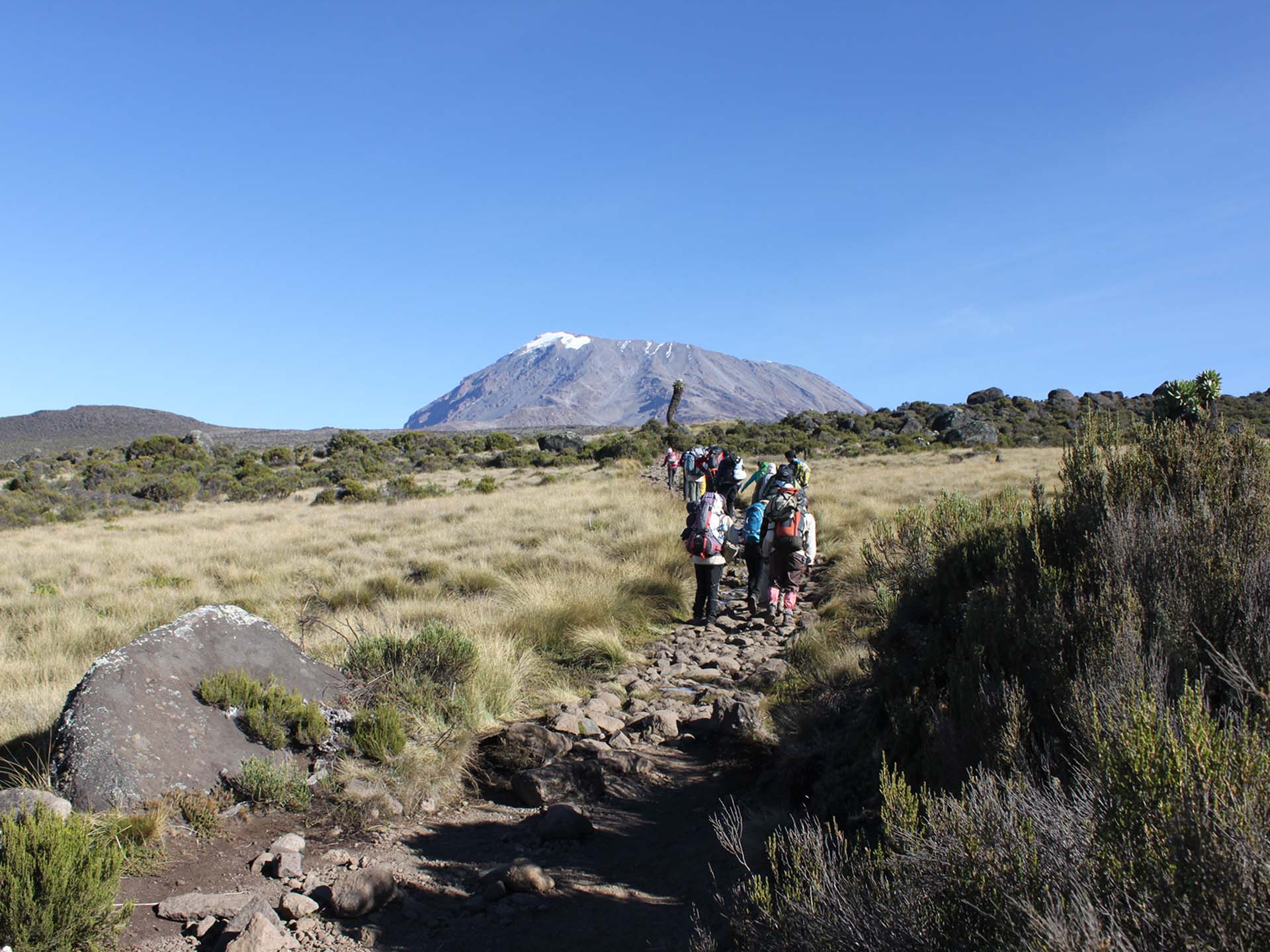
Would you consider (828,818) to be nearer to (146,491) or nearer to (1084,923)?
(1084,923)

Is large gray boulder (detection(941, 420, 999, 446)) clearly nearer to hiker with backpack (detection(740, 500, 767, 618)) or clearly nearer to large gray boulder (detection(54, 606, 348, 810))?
hiker with backpack (detection(740, 500, 767, 618))

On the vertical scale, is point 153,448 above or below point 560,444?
below

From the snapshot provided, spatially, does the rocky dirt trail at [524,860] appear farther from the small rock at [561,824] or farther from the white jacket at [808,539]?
the white jacket at [808,539]

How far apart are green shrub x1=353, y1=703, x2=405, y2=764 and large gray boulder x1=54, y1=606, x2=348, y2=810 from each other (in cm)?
49

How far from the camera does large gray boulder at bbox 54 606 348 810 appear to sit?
12.8 feet

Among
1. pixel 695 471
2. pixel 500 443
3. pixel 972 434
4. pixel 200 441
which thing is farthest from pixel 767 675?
pixel 200 441

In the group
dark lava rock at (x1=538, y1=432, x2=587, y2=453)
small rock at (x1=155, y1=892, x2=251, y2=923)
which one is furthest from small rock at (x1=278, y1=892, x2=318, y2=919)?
dark lava rock at (x1=538, y1=432, x2=587, y2=453)

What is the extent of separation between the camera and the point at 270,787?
4293 mm

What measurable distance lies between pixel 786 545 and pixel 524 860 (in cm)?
510

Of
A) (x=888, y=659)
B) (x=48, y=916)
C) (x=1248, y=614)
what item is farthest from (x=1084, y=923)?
(x=48, y=916)

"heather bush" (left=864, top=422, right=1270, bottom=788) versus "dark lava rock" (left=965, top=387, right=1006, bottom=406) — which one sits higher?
"dark lava rock" (left=965, top=387, right=1006, bottom=406)

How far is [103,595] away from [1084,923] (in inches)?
466

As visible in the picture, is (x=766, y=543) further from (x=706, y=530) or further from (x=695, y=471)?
(x=695, y=471)

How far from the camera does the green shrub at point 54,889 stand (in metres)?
2.72
